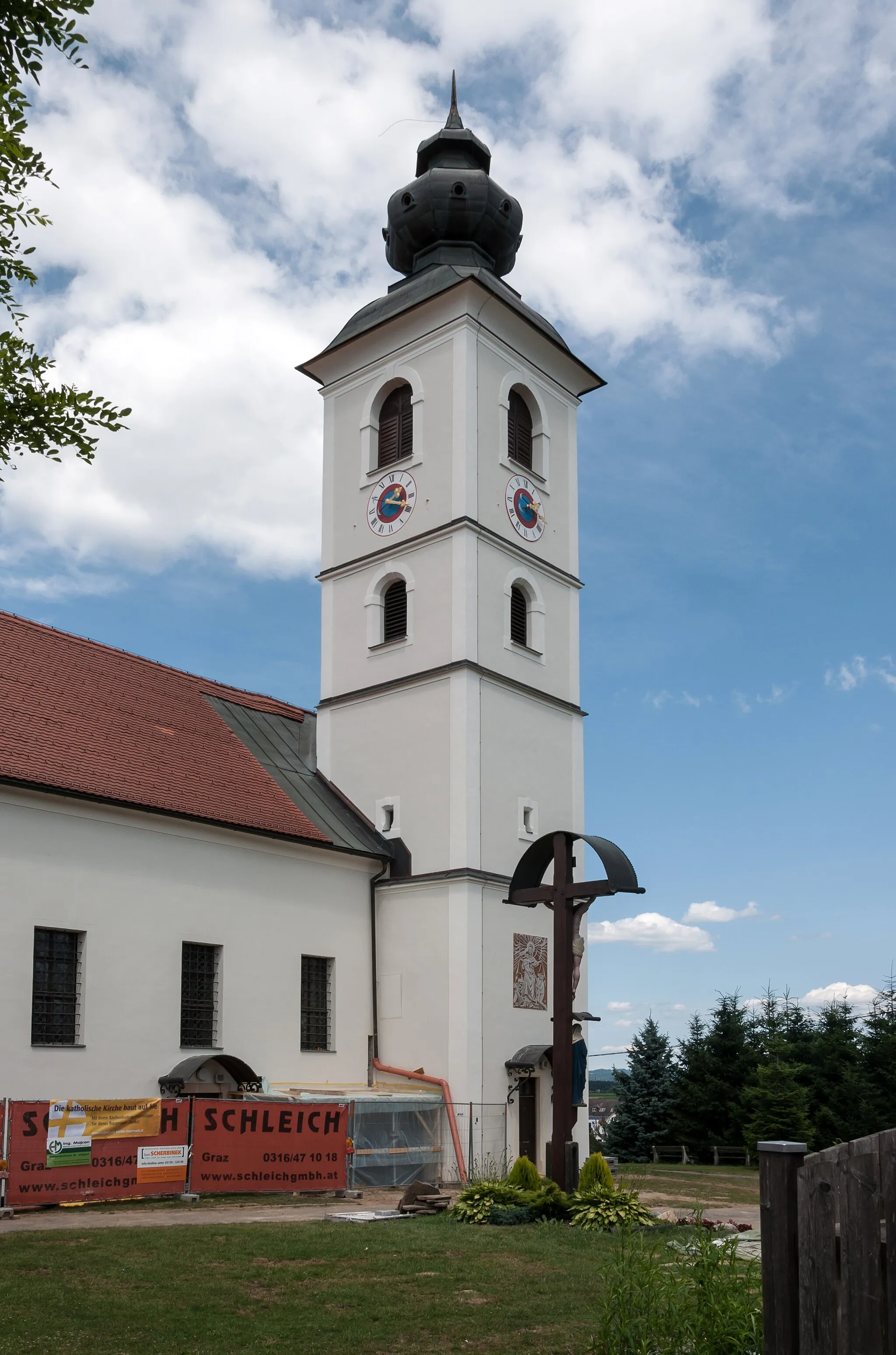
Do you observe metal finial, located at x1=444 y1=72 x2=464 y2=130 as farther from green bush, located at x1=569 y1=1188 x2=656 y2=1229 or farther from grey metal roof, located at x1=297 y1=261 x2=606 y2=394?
green bush, located at x1=569 y1=1188 x2=656 y2=1229

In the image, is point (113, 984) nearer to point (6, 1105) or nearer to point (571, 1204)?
point (6, 1105)

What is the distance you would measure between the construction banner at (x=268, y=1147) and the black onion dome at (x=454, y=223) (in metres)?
21.2

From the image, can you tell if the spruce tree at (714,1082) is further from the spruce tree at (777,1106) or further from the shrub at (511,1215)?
the shrub at (511,1215)

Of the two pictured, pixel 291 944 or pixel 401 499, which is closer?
pixel 291 944

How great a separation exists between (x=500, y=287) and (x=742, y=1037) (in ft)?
74.5

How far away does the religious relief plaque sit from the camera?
26.5 metres

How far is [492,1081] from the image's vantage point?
25297 millimetres

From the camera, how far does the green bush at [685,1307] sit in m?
6.85

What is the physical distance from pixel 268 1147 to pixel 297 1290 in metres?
8.46

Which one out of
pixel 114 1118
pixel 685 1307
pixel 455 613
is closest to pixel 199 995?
pixel 114 1118

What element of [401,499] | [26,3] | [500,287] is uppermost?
[500,287]

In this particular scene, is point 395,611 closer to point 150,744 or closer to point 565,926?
point 150,744

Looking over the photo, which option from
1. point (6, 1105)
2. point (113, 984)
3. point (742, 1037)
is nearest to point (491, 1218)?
point (6, 1105)

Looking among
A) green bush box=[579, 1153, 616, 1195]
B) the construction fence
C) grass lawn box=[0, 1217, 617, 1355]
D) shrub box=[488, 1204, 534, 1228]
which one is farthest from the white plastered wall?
green bush box=[579, 1153, 616, 1195]
